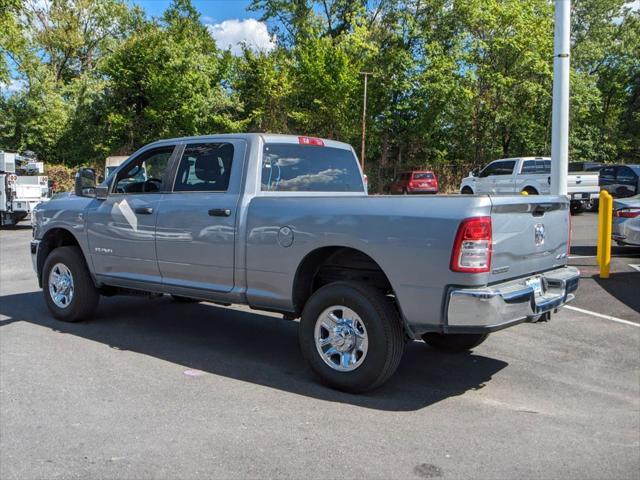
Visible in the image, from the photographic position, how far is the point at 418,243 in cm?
425

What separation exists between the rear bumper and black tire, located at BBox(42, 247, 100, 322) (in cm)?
427

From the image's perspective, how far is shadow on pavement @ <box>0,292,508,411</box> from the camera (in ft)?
15.9

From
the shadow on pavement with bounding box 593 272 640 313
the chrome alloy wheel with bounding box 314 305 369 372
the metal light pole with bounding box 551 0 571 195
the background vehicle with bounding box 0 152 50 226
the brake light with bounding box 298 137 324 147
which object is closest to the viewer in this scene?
the chrome alloy wheel with bounding box 314 305 369 372

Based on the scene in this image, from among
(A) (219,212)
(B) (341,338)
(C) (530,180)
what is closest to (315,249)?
(B) (341,338)

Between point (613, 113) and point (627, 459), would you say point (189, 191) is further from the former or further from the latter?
point (613, 113)

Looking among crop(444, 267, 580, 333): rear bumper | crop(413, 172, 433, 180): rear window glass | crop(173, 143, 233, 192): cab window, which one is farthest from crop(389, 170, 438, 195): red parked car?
crop(444, 267, 580, 333): rear bumper

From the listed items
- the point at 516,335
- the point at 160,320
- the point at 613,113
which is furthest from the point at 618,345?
the point at 613,113

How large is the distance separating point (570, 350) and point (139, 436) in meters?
4.17

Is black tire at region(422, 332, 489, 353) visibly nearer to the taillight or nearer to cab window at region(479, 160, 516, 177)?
the taillight

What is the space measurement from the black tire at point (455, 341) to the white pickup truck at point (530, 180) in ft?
51.4

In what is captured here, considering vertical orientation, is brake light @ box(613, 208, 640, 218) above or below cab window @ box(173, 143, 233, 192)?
below

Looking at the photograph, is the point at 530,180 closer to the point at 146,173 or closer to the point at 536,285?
the point at 146,173

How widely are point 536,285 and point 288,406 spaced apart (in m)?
2.05

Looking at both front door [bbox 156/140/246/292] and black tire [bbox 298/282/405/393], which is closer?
black tire [bbox 298/282/405/393]
